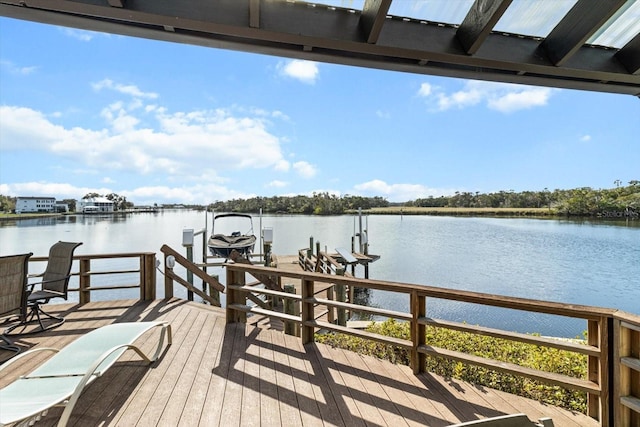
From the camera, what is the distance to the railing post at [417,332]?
2.66 m

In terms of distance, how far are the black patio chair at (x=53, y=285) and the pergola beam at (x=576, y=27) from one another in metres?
5.45

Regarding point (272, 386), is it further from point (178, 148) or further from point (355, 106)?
point (178, 148)

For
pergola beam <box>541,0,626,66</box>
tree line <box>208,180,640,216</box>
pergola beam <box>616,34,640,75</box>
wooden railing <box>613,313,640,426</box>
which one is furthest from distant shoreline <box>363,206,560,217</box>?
wooden railing <box>613,313,640,426</box>

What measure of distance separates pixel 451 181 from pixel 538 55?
4137 cm

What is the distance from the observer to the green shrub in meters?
2.59

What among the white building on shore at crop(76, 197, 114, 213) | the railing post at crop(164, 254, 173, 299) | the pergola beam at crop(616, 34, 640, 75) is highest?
the pergola beam at crop(616, 34, 640, 75)

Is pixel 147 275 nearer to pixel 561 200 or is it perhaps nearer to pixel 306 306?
pixel 306 306

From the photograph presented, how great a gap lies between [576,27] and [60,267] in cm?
594

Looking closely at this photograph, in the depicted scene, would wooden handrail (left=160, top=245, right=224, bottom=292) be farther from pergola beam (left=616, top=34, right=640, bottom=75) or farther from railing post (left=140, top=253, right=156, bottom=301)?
pergola beam (left=616, top=34, right=640, bottom=75)

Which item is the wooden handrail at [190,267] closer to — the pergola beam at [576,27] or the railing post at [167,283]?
the railing post at [167,283]

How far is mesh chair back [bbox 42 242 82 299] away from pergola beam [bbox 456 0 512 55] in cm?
492

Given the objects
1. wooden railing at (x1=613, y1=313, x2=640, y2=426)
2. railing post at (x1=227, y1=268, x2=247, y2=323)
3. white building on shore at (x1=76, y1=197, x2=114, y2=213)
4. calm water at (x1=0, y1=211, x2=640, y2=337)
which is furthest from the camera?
white building on shore at (x1=76, y1=197, x2=114, y2=213)

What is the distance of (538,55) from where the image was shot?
228 cm

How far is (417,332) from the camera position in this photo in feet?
8.85
